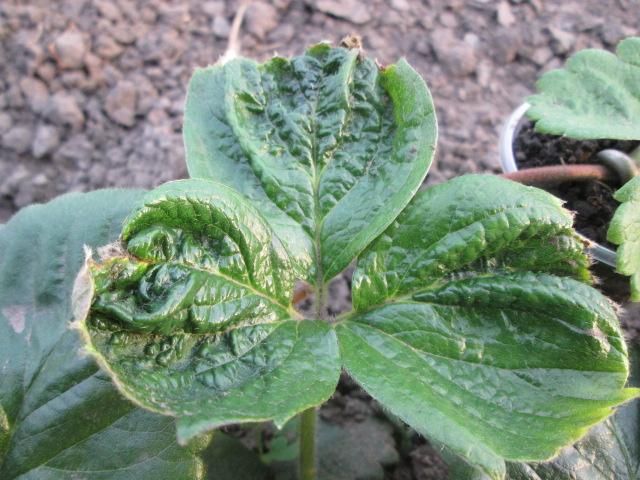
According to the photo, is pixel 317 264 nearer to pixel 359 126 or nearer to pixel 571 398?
pixel 359 126

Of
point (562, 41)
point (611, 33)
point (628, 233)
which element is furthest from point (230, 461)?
point (611, 33)

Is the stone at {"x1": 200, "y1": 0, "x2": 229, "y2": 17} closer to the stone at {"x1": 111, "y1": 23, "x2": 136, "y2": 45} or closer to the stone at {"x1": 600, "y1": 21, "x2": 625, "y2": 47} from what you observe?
the stone at {"x1": 111, "y1": 23, "x2": 136, "y2": 45}

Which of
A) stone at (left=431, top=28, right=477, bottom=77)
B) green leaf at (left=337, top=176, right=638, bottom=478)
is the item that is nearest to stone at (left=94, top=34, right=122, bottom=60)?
stone at (left=431, top=28, right=477, bottom=77)

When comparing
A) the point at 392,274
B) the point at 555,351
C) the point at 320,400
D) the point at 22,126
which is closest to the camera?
the point at 320,400

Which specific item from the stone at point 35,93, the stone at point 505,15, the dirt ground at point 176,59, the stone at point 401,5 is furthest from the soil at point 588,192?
the stone at point 35,93

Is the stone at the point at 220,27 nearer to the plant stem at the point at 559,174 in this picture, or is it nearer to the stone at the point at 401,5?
the stone at the point at 401,5

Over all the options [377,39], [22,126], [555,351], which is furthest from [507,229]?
[22,126]

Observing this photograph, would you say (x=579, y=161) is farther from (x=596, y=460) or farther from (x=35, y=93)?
(x=35, y=93)

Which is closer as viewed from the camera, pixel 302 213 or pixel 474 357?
pixel 474 357
